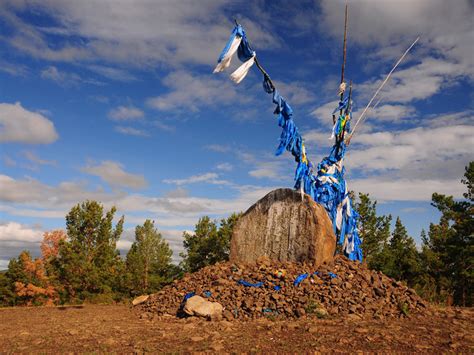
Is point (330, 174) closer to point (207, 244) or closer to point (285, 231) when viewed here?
point (285, 231)

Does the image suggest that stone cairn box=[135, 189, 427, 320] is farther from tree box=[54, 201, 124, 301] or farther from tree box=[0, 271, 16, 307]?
tree box=[0, 271, 16, 307]

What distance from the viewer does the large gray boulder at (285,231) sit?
479 inches

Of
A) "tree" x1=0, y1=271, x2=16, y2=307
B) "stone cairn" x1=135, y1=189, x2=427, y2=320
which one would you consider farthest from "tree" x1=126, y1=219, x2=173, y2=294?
"stone cairn" x1=135, y1=189, x2=427, y2=320

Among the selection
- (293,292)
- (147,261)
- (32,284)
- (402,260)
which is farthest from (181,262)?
(293,292)

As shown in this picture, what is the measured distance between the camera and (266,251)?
12922 mm

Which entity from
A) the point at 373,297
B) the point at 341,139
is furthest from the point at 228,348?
Result: the point at 341,139

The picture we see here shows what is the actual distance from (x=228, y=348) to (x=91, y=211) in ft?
87.7

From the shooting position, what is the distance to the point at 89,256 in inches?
1165

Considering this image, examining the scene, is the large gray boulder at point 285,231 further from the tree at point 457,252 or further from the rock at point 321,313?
the tree at point 457,252

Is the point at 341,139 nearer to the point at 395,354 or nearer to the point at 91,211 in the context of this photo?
the point at 395,354

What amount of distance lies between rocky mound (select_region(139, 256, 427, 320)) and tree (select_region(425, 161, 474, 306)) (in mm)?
16517

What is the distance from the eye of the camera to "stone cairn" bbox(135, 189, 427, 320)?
1008 centimetres

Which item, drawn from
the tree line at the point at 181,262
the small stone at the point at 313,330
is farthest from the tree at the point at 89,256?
the small stone at the point at 313,330

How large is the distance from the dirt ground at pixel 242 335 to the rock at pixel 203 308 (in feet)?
0.86
